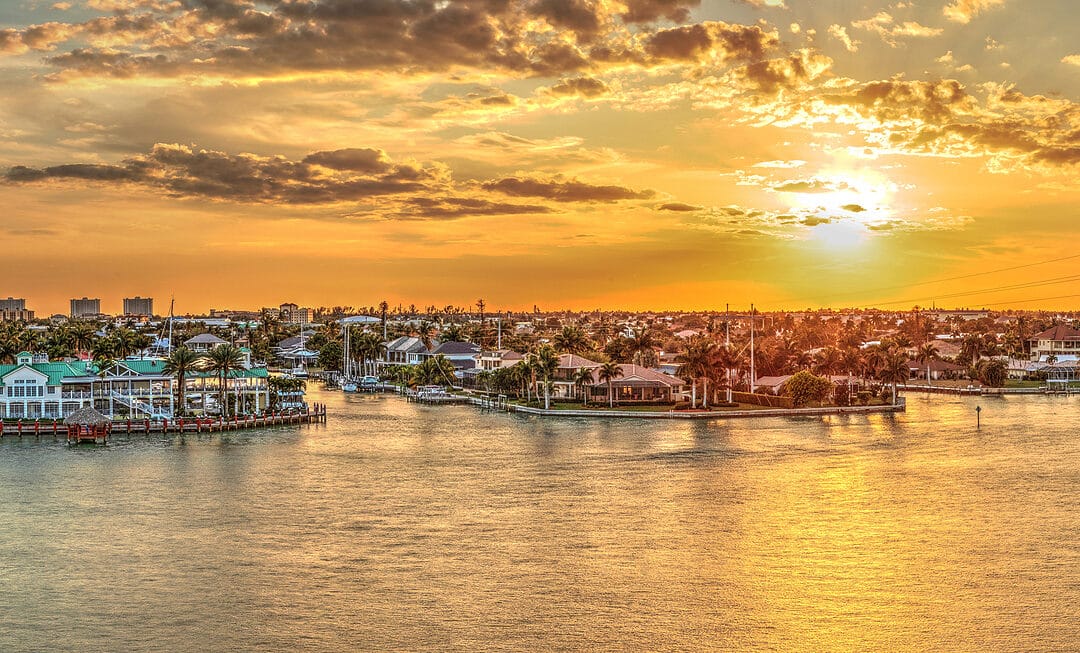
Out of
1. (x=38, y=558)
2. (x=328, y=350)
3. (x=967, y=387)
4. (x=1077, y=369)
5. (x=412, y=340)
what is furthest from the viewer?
(x=328, y=350)

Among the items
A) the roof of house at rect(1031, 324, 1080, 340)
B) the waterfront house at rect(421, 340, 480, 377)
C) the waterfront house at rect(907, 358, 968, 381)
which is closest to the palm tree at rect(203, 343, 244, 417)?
the waterfront house at rect(421, 340, 480, 377)

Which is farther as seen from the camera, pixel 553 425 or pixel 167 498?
pixel 553 425

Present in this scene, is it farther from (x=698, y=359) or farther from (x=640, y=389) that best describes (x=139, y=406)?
(x=698, y=359)

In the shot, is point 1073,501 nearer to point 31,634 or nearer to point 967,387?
point 31,634

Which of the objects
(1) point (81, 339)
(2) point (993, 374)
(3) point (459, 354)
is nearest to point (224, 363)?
(1) point (81, 339)

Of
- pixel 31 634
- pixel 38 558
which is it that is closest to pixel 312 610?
pixel 31 634

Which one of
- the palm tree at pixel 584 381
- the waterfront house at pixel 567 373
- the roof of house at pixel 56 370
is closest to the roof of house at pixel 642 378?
the palm tree at pixel 584 381
